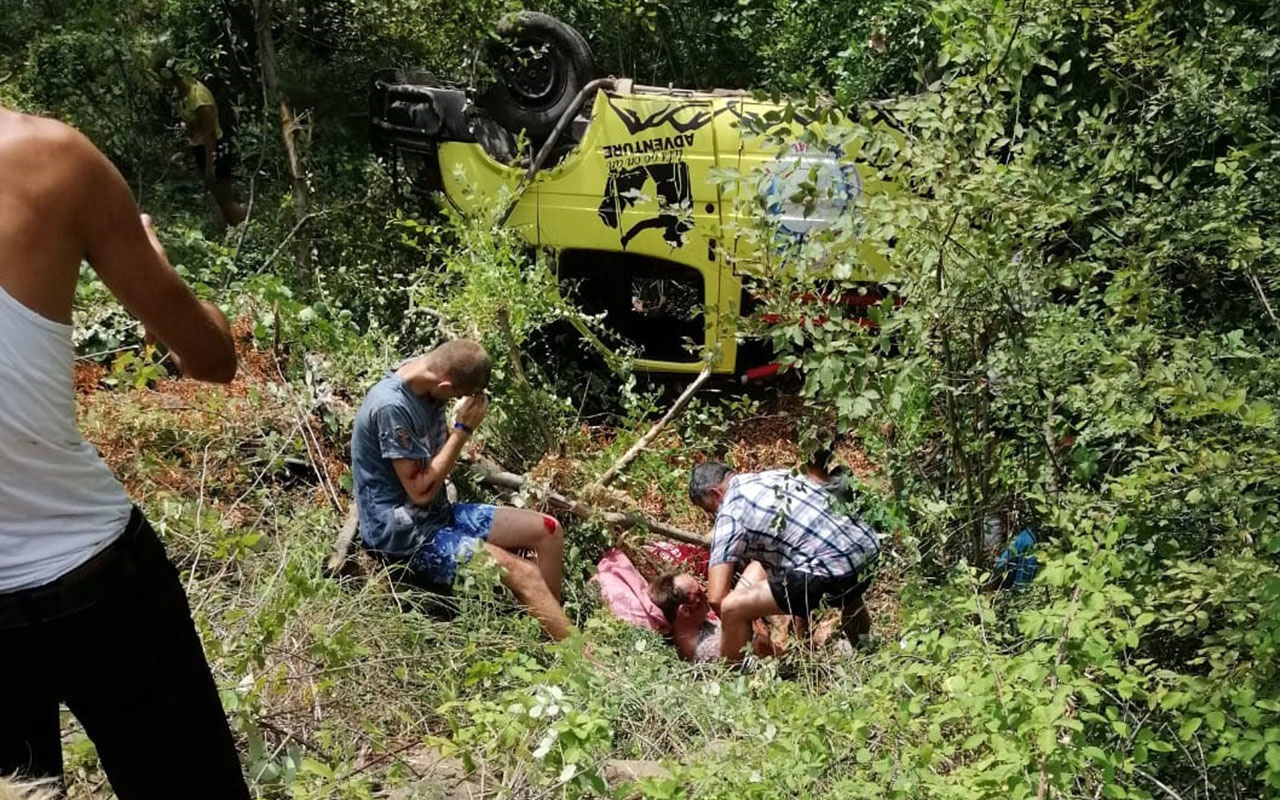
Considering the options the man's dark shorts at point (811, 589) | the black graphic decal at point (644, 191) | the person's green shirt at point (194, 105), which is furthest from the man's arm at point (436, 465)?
the person's green shirt at point (194, 105)

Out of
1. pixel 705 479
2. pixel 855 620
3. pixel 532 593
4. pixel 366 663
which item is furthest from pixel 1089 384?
pixel 366 663

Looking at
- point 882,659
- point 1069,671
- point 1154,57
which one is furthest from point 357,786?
point 1154,57

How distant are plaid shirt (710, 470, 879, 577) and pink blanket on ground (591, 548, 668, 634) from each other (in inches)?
18.7

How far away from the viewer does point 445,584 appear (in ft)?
14.2

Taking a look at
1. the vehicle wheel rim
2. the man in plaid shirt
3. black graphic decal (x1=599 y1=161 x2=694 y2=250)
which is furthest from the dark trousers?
the vehicle wheel rim

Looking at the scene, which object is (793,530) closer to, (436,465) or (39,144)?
(436,465)

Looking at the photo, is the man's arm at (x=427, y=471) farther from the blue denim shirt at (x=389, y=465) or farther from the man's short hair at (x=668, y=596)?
the man's short hair at (x=668, y=596)

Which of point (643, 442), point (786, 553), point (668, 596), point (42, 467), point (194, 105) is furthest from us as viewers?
point (194, 105)

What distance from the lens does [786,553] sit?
4402 mm

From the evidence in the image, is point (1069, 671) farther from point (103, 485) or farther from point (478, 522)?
point (478, 522)

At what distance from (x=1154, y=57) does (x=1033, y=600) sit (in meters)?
1.97

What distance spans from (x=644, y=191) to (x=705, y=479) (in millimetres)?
1867

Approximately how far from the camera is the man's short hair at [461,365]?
4.38m

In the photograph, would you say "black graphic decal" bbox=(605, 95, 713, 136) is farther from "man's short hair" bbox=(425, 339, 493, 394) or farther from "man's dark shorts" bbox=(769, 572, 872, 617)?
"man's dark shorts" bbox=(769, 572, 872, 617)
